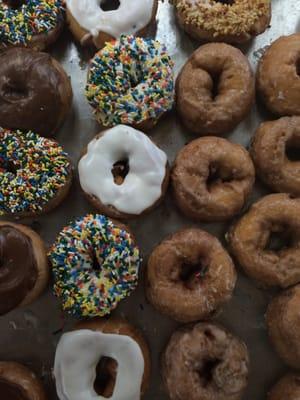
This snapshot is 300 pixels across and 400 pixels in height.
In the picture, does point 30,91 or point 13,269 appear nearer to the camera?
point 13,269

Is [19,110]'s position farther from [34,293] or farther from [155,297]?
[155,297]

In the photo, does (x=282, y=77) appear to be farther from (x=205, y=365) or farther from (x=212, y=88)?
(x=205, y=365)

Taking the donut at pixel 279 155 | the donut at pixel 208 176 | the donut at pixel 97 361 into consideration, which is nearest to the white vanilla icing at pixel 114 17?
the donut at pixel 208 176

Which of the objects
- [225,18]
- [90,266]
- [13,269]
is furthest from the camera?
[225,18]

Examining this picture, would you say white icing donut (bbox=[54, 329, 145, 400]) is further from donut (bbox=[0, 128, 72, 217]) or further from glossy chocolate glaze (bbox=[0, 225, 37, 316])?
donut (bbox=[0, 128, 72, 217])

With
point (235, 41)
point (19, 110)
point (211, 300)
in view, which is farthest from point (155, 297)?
point (235, 41)

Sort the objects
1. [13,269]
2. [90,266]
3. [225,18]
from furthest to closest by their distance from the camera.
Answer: [225,18] < [90,266] < [13,269]

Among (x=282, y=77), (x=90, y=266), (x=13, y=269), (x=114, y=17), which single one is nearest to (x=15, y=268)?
(x=13, y=269)
